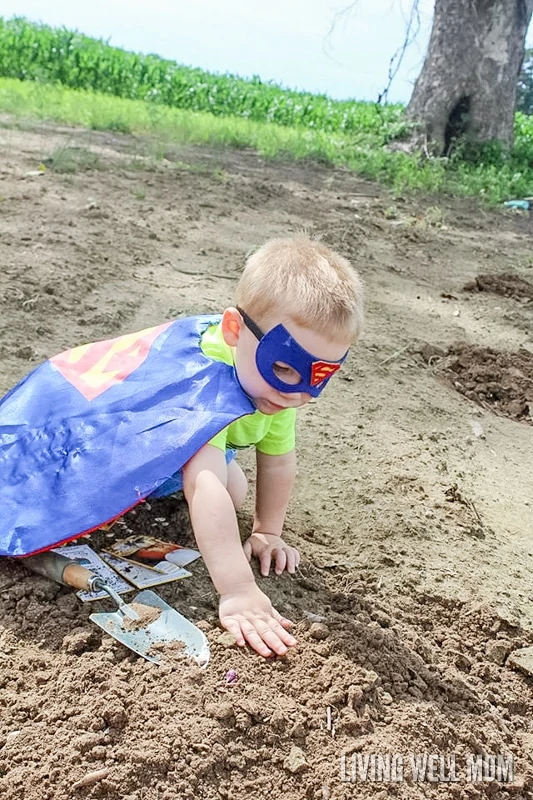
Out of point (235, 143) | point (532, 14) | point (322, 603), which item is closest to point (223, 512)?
point (322, 603)

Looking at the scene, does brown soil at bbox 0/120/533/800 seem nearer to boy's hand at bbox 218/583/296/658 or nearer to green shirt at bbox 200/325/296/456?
boy's hand at bbox 218/583/296/658

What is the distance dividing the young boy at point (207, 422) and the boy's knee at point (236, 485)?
0.50ft

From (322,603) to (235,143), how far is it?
8299mm

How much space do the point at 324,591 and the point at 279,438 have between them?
46 cm

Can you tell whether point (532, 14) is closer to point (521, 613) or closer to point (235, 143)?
point (235, 143)

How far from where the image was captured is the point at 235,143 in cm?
970

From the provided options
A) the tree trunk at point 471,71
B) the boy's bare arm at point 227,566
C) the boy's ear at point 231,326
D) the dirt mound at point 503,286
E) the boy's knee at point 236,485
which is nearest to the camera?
the boy's bare arm at point 227,566

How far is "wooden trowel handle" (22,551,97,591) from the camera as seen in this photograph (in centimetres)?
210

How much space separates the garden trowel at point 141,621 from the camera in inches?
75.8

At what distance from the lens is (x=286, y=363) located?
2088 mm

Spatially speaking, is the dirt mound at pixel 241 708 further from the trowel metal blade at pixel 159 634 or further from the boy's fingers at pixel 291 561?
the boy's fingers at pixel 291 561

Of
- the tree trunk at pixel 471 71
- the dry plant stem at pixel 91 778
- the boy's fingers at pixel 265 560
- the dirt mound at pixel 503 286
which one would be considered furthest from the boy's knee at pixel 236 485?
the tree trunk at pixel 471 71

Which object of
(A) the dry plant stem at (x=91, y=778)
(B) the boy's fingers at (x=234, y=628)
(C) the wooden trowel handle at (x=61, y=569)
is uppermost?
(B) the boy's fingers at (x=234, y=628)

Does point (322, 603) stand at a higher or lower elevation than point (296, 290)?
lower
